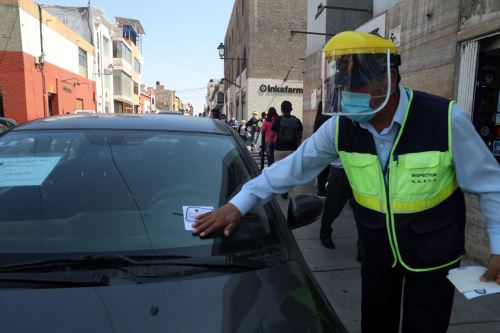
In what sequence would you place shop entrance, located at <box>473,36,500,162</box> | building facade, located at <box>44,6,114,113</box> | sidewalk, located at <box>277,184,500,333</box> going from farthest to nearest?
building facade, located at <box>44,6,114,113</box>
shop entrance, located at <box>473,36,500,162</box>
sidewalk, located at <box>277,184,500,333</box>

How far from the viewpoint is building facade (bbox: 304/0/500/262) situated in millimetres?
3969

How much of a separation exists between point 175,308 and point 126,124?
1.41m

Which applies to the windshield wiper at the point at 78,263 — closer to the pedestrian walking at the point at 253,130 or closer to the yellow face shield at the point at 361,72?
the yellow face shield at the point at 361,72

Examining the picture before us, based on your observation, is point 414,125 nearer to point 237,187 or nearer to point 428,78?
point 237,187

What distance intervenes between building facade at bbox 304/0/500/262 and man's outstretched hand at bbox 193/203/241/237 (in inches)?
122

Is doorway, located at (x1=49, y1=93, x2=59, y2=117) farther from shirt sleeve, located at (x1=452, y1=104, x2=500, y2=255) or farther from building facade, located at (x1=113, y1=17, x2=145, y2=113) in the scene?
shirt sleeve, located at (x1=452, y1=104, x2=500, y2=255)

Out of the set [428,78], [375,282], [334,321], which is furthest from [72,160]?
[428,78]

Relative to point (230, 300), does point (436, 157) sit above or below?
above

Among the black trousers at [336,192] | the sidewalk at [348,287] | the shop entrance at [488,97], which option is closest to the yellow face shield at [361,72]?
the sidewalk at [348,287]

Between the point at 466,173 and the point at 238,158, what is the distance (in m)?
1.18

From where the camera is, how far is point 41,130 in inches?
87.8

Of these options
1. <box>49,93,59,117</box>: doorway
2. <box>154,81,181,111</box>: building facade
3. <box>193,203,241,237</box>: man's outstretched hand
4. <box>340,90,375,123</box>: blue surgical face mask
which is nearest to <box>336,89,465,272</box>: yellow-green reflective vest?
<box>340,90,375,123</box>: blue surgical face mask

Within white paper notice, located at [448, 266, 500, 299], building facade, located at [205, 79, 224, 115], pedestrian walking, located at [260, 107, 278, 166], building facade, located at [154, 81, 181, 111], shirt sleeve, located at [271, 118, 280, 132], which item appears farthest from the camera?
building facade, located at [154, 81, 181, 111]

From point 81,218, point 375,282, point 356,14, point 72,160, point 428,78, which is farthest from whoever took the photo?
point 356,14
